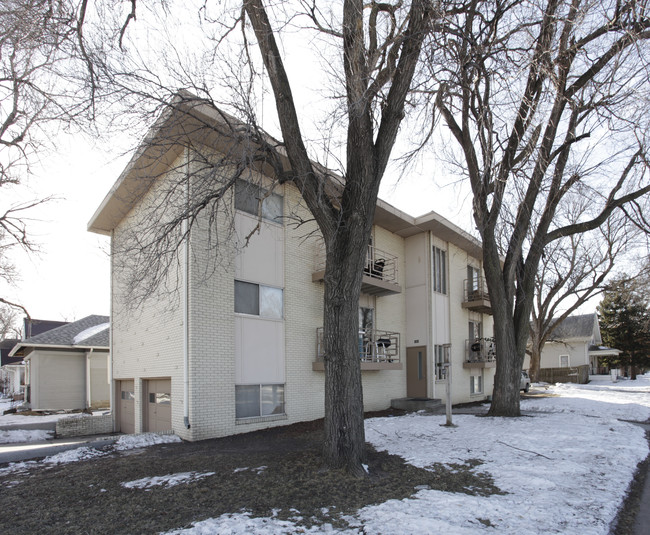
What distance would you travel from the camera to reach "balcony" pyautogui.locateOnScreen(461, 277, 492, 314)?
20453mm

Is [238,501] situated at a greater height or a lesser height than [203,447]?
greater

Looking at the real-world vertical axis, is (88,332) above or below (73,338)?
above

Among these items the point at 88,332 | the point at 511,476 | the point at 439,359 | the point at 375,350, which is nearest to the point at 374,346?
the point at 375,350

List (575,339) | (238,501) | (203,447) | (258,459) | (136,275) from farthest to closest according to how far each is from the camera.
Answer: (575,339)
(203,447)
(136,275)
(258,459)
(238,501)

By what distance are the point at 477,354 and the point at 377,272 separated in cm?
825

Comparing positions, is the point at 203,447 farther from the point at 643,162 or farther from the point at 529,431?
the point at 643,162

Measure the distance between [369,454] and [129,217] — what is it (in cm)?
1117

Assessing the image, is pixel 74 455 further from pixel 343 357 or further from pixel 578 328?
pixel 578 328

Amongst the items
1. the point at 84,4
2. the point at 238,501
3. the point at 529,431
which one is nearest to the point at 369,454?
the point at 238,501

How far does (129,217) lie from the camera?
14.9 metres

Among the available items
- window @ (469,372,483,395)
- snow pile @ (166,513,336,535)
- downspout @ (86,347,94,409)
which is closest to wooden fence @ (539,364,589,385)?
window @ (469,372,483,395)

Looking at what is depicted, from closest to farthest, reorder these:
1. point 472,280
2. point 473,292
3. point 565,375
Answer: point 473,292, point 472,280, point 565,375

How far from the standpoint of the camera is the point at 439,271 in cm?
1925

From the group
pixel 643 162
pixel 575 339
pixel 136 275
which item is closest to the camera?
pixel 136 275
